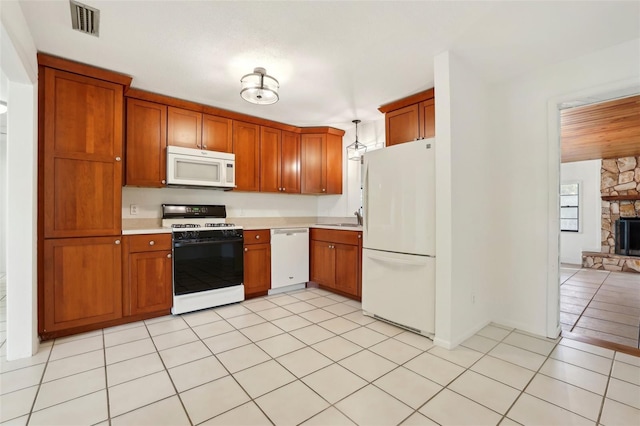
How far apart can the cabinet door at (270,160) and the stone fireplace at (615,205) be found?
6.45m

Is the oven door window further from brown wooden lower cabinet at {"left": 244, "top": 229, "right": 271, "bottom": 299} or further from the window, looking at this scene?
the window

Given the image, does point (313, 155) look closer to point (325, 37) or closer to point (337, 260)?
point (337, 260)

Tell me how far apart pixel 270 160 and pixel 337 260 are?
65.7 inches

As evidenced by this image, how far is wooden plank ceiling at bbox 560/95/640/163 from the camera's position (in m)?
3.34

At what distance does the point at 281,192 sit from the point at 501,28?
9.95 feet

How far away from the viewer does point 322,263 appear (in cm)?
396

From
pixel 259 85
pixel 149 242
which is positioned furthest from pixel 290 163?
pixel 149 242

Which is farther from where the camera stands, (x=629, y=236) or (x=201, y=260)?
(x=629, y=236)

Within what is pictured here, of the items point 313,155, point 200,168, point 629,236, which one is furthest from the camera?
point 629,236

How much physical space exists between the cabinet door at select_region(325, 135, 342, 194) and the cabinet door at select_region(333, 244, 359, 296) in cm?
110

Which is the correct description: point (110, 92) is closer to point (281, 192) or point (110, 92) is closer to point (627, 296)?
point (281, 192)

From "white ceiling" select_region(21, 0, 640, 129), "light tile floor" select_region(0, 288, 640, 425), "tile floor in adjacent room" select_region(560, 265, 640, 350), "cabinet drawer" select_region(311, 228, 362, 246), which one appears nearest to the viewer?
"light tile floor" select_region(0, 288, 640, 425)

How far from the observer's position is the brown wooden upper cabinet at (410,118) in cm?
303

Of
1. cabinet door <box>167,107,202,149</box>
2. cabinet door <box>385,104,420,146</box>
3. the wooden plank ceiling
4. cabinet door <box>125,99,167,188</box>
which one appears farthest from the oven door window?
the wooden plank ceiling
